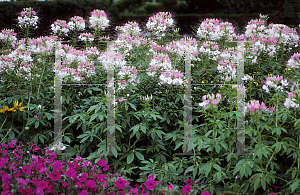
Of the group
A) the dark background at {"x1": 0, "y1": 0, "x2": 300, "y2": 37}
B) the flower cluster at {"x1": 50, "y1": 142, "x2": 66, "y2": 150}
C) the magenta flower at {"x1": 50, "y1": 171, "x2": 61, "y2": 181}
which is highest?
the dark background at {"x1": 0, "y1": 0, "x2": 300, "y2": 37}

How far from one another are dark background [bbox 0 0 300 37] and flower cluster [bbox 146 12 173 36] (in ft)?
17.2

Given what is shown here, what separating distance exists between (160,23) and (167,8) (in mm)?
7409

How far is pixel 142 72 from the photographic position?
124 inches

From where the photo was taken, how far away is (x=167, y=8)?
10664mm

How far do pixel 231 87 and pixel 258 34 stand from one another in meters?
1.61

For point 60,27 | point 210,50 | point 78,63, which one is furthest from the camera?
point 60,27

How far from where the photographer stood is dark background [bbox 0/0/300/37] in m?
9.02

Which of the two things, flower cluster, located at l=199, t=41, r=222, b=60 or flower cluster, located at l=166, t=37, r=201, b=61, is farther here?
flower cluster, located at l=199, t=41, r=222, b=60

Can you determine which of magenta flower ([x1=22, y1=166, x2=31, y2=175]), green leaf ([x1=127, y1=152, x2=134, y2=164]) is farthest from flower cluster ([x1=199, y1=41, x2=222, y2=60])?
magenta flower ([x1=22, y1=166, x2=31, y2=175])

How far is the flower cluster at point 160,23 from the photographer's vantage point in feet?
12.1

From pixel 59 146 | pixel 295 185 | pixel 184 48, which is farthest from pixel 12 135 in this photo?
pixel 295 185

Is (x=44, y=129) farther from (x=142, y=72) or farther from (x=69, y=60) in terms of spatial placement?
(x=142, y=72)

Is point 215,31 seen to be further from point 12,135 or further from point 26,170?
point 26,170

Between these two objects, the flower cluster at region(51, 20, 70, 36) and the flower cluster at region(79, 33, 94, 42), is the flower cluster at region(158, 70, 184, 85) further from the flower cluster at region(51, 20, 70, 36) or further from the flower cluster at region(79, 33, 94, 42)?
the flower cluster at region(51, 20, 70, 36)
